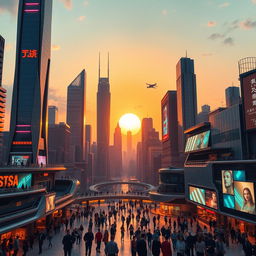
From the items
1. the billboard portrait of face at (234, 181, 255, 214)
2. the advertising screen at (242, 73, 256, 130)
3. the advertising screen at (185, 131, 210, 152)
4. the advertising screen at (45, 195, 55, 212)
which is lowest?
the advertising screen at (45, 195, 55, 212)

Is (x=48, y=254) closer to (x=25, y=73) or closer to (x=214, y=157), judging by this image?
(x=214, y=157)

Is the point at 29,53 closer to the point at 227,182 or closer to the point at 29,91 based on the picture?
the point at 29,91

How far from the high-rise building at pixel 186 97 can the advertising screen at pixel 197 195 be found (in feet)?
362

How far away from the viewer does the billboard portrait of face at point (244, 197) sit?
23031mm

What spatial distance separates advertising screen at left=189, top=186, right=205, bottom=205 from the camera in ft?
108

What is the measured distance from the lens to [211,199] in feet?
99.6

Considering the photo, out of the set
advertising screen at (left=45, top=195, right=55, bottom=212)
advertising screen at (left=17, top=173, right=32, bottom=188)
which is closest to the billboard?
advertising screen at (left=17, top=173, right=32, bottom=188)

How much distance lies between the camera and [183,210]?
1742 inches

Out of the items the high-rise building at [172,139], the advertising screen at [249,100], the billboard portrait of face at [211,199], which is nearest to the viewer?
the advertising screen at [249,100]

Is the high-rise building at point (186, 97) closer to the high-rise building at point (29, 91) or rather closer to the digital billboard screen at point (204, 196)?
the high-rise building at point (29, 91)

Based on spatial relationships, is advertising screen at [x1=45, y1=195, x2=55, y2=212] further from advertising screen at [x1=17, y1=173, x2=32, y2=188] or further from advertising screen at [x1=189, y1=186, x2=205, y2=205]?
advertising screen at [x1=189, y1=186, x2=205, y2=205]

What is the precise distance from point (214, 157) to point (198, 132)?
6657mm

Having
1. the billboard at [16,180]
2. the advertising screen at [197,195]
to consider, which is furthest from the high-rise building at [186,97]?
the billboard at [16,180]

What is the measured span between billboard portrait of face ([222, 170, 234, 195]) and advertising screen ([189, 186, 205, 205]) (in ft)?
19.3
